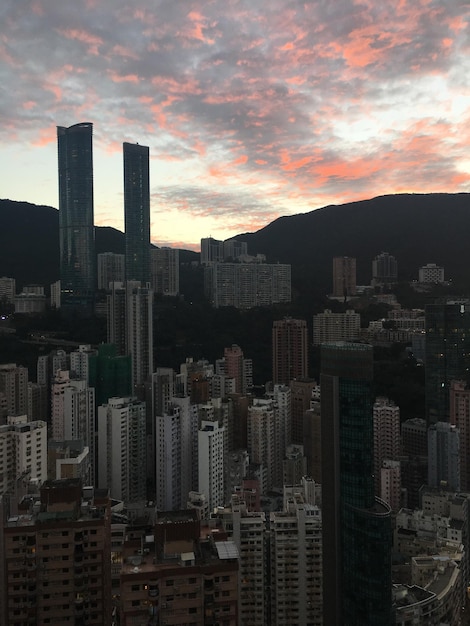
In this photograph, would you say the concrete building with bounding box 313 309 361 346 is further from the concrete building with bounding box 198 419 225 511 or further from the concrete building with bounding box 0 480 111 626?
the concrete building with bounding box 0 480 111 626

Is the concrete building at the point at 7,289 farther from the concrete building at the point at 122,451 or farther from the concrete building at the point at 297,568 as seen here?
the concrete building at the point at 297,568

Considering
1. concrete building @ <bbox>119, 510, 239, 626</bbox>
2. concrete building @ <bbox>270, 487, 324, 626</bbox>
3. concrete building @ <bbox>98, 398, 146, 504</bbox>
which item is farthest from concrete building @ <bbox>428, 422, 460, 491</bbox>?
concrete building @ <bbox>119, 510, 239, 626</bbox>

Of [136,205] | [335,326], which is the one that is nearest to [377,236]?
[335,326]

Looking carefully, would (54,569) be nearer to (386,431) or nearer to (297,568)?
(297,568)

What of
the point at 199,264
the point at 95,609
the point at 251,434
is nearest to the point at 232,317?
the point at 199,264

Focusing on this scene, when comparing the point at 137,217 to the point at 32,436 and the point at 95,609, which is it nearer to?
the point at 32,436

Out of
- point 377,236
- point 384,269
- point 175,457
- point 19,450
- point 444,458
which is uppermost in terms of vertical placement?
point 377,236

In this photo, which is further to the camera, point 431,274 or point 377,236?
point 377,236

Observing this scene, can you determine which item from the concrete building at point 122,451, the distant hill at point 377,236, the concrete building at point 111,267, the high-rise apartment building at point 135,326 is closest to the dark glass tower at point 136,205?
the concrete building at point 111,267
